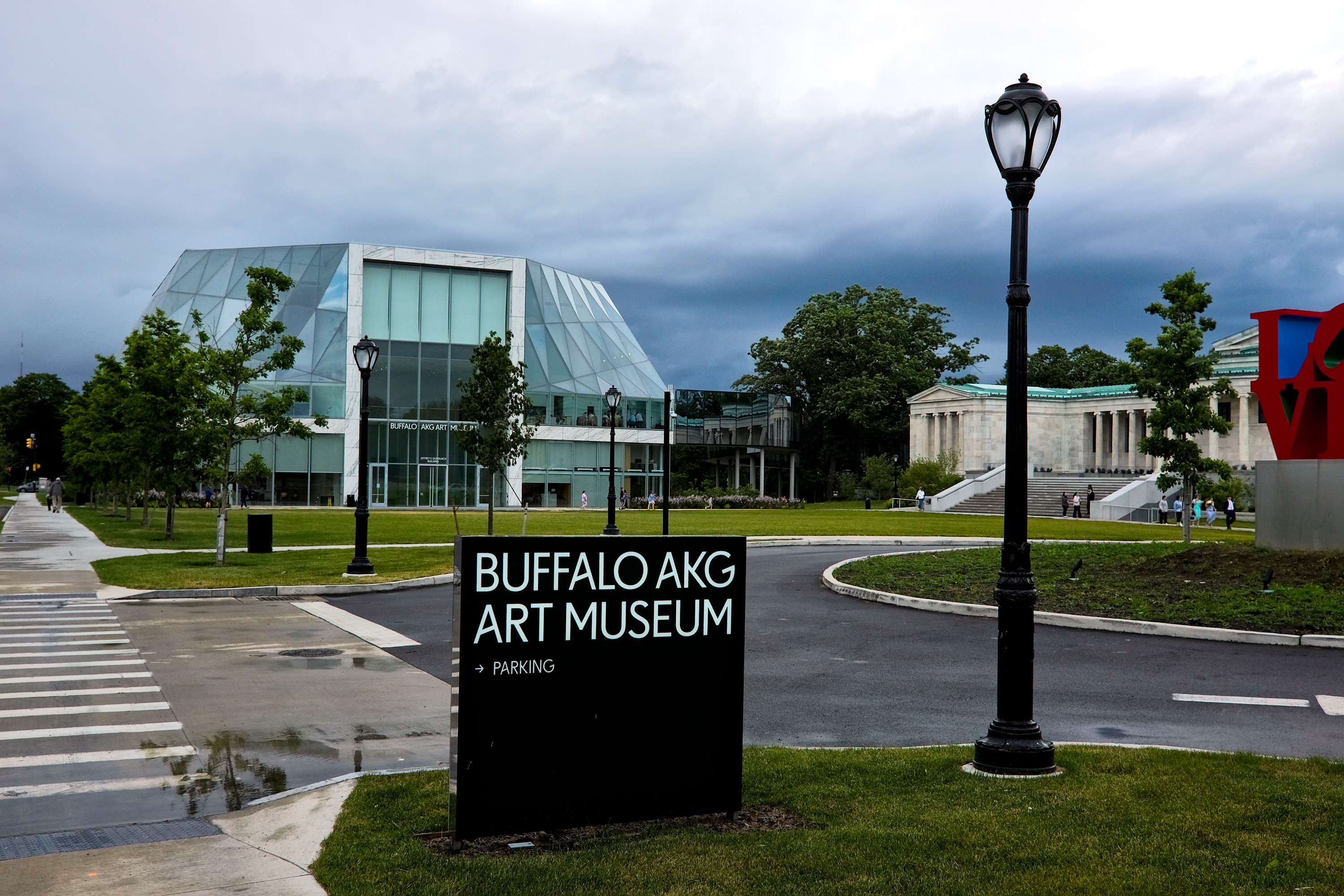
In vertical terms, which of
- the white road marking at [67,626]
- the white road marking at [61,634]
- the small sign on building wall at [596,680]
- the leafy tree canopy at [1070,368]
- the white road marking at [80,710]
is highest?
the leafy tree canopy at [1070,368]

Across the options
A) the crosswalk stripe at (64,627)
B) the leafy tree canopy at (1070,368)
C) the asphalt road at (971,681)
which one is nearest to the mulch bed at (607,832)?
the asphalt road at (971,681)

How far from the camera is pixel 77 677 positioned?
427 inches

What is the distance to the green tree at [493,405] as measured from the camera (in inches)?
1345

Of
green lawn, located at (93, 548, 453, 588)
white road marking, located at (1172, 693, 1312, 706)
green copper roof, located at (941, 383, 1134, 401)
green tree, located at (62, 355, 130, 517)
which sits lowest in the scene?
green lawn, located at (93, 548, 453, 588)

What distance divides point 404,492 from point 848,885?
6614cm

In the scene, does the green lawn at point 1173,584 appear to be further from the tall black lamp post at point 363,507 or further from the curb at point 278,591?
the tall black lamp post at point 363,507

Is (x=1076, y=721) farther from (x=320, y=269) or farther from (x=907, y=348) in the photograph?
(x=907, y=348)

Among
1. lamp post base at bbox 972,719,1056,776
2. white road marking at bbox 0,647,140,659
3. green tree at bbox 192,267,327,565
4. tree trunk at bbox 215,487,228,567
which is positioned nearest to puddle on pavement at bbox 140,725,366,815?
lamp post base at bbox 972,719,1056,776

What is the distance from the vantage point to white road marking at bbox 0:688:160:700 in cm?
987

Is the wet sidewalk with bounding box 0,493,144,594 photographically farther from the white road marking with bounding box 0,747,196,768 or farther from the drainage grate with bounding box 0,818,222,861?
the drainage grate with bounding box 0,818,222,861

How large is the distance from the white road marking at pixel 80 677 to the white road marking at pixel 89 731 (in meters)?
2.29

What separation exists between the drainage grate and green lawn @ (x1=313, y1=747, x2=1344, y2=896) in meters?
0.87

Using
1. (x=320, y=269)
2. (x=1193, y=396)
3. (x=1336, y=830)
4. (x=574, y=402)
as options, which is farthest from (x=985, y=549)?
(x=320, y=269)

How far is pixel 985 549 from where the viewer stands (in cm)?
2530
